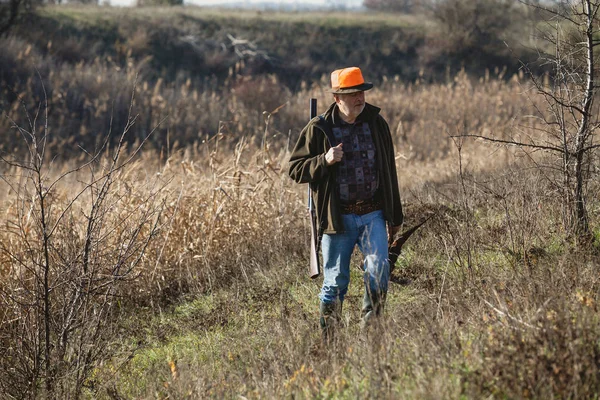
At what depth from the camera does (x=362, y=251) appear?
4.62 meters

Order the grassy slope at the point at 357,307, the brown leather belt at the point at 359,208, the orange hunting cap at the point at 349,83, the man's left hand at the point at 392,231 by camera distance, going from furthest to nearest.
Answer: the man's left hand at the point at 392,231
the brown leather belt at the point at 359,208
the orange hunting cap at the point at 349,83
the grassy slope at the point at 357,307

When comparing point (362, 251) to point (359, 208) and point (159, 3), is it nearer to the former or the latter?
point (359, 208)

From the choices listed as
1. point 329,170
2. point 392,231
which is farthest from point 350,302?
point 329,170

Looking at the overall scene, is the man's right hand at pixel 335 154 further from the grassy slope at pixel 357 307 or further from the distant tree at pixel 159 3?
the distant tree at pixel 159 3

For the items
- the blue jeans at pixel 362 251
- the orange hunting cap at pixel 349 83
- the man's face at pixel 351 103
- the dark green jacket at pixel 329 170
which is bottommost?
the blue jeans at pixel 362 251

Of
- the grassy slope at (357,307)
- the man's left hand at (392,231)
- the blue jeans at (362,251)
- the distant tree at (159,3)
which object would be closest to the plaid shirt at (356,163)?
the blue jeans at (362,251)

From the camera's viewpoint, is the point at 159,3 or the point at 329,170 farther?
the point at 159,3

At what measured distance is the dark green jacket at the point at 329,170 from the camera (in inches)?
181

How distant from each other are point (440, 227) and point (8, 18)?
20264 mm

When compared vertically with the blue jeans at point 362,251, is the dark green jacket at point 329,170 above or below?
above

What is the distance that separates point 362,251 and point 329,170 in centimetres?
57

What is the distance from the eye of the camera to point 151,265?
7.30 m

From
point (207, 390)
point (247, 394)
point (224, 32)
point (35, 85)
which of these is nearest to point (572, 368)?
point (247, 394)

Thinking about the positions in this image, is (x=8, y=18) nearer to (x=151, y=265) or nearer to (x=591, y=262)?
(x=151, y=265)
